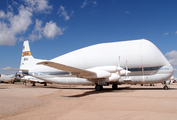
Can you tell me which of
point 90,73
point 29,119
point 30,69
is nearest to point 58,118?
point 29,119

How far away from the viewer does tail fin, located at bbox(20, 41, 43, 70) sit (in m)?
24.4

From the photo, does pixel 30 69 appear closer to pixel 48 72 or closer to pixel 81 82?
pixel 48 72

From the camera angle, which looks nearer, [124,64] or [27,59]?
[124,64]

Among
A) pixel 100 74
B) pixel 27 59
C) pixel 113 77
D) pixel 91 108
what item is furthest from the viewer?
pixel 27 59

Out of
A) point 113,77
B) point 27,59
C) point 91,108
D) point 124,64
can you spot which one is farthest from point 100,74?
point 27,59

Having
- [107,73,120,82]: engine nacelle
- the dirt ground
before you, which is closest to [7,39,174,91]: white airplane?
[107,73,120,82]: engine nacelle

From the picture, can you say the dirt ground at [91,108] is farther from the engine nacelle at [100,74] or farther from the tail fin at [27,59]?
the tail fin at [27,59]

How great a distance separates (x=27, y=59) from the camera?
24766 mm

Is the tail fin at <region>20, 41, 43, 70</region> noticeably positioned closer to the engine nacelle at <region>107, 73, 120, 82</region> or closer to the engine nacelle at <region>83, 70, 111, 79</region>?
the engine nacelle at <region>83, 70, 111, 79</region>

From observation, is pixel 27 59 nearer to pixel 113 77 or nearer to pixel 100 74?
pixel 100 74

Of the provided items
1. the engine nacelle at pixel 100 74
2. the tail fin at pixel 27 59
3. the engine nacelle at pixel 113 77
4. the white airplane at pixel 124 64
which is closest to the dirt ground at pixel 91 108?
the engine nacelle at pixel 100 74

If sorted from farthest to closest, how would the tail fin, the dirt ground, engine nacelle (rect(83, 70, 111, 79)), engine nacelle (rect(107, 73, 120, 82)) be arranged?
the tail fin, engine nacelle (rect(107, 73, 120, 82)), engine nacelle (rect(83, 70, 111, 79)), the dirt ground

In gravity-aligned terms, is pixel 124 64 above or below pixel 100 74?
above

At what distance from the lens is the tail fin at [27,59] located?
80.1 ft
